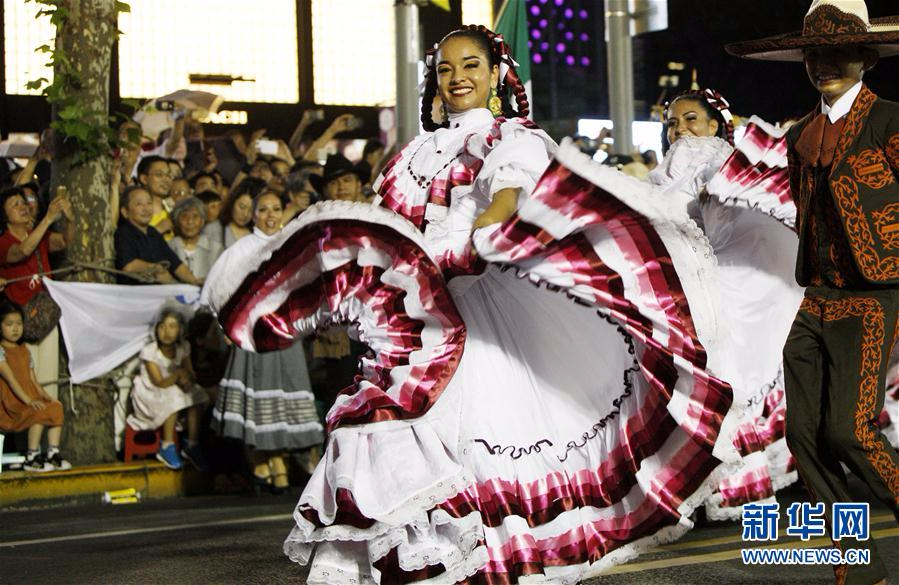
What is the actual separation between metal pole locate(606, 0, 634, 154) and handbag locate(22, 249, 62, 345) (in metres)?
7.97

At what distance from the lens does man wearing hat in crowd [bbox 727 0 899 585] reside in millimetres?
4637

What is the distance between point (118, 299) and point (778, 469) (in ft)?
15.1

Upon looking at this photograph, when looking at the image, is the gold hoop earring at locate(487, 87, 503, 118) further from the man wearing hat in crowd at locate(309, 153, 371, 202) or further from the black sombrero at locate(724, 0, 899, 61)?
the man wearing hat in crowd at locate(309, 153, 371, 202)

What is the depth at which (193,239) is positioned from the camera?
33.7ft

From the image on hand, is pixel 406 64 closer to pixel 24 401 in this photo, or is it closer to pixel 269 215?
pixel 269 215

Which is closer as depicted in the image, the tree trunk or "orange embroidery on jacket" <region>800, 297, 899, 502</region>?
"orange embroidery on jacket" <region>800, 297, 899, 502</region>

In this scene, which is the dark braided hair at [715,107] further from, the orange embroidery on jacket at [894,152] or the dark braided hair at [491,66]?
the orange embroidery on jacket at [894,152]

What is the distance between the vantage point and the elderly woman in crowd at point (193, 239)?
10.2m

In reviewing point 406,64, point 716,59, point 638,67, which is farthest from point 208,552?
point 638,67

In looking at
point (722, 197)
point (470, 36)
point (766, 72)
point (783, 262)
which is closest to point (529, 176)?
point (470, 36)

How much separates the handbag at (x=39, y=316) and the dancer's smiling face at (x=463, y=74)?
4.76 m

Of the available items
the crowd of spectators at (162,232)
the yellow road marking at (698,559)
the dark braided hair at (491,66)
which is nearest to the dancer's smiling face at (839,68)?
the dark braided hair at (491,66)

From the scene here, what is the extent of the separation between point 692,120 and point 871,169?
3.09m

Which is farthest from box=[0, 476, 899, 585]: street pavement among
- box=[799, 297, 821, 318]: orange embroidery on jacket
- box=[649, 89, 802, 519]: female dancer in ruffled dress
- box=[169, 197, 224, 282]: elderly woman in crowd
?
box=[169, 197, 224, 282]: elderly woman in crowd
